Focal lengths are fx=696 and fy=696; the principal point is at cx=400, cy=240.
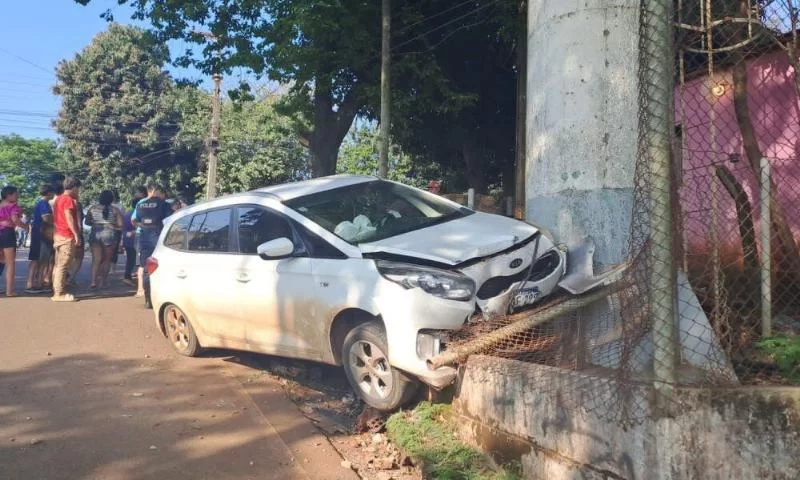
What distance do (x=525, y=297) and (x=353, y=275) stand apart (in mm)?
1258

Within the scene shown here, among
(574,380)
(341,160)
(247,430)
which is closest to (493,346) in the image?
(574,380)

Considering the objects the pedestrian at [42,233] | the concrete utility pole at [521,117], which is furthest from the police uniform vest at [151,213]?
the concrete utility pole at [521,117]

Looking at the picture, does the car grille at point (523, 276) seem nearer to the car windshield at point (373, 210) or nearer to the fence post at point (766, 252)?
the car windshield at point (373, 210)

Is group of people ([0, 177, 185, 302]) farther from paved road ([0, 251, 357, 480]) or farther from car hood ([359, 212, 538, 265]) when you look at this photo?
car hood ([359, 212, 538, 265])

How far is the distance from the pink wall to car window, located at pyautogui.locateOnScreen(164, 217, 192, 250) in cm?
489

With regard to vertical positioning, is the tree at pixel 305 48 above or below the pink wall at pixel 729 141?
above

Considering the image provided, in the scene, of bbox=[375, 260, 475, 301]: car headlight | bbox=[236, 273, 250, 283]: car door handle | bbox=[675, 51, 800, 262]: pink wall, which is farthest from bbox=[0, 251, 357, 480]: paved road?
bbox=[675, 51, 800, 262]: pink wall

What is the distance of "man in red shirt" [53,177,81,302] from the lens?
998 cm

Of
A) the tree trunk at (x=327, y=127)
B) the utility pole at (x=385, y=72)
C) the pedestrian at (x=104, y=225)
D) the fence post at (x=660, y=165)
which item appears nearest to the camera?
the fence post at (x=660, y=165)

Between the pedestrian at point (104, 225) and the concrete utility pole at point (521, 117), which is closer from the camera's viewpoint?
the pedestrian at point (104, 225)

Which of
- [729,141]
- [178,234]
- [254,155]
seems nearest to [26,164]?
[254,155]

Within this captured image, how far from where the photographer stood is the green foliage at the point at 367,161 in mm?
26609

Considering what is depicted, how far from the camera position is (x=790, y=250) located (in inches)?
188

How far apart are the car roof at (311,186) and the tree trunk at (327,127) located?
8.69m
